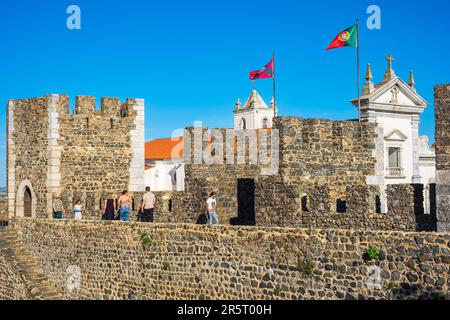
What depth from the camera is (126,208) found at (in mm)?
17891

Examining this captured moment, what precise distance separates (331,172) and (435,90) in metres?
5.24

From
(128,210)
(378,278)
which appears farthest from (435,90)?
(128,210)

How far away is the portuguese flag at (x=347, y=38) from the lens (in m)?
24.8

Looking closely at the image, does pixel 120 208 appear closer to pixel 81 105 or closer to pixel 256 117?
pixel 81 105

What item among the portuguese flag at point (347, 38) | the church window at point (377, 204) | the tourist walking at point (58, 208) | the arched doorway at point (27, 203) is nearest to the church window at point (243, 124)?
the portuguese flag at point (347, 38)

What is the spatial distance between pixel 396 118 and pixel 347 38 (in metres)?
9.23

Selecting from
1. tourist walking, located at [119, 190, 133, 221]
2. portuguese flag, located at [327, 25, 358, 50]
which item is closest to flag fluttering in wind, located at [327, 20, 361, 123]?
portuguese flag, located at [327, 25, 358, 50]

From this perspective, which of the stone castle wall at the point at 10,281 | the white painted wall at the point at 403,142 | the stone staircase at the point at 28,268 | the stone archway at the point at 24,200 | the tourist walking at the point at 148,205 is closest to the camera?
the stone staircase at the point at 28,268

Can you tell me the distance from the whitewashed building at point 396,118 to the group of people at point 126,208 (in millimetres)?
15670

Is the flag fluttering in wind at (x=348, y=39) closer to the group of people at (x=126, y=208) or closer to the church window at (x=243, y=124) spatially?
the group of people at (x=126, y=208)

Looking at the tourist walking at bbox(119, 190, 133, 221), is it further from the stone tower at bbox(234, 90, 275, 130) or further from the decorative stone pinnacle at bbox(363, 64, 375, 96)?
the stone tower at bbox(234, 90, 275, 130)

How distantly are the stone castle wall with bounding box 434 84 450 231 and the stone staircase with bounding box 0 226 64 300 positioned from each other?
953 centimetres

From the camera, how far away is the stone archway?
21.8 meters

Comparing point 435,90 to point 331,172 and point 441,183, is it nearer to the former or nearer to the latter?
point 441,183
